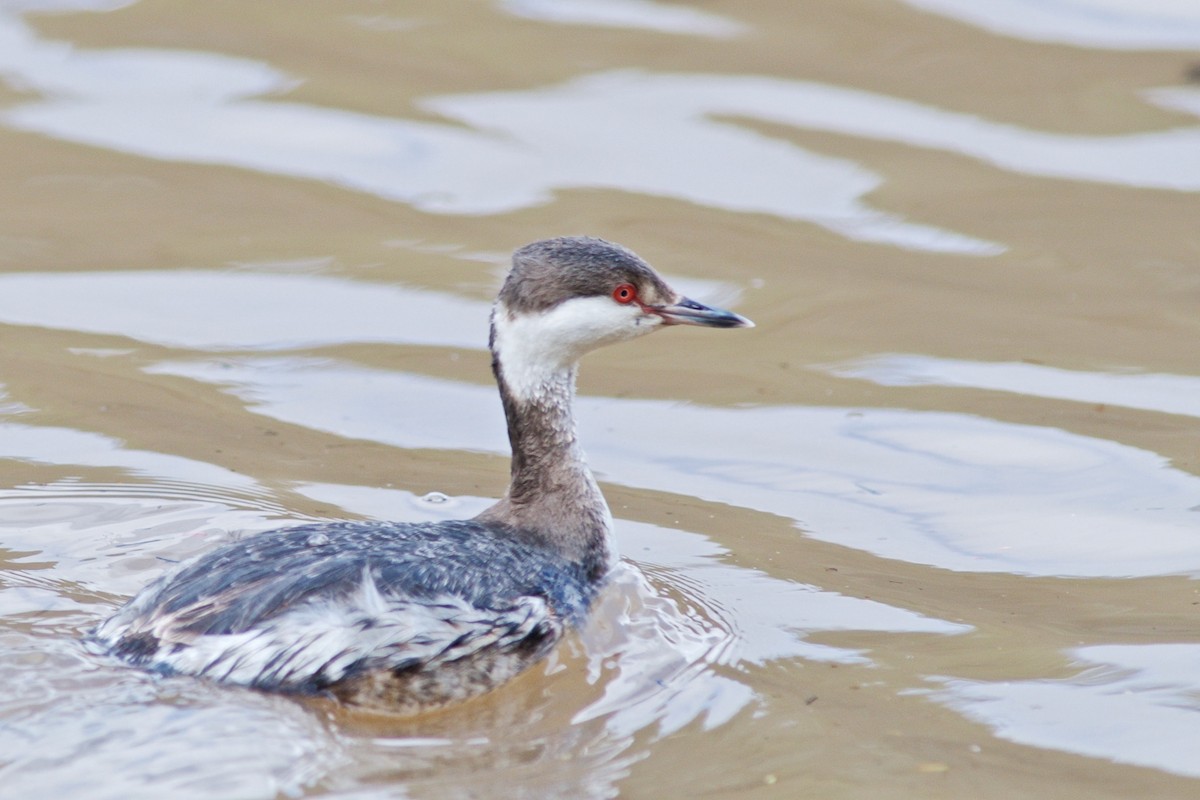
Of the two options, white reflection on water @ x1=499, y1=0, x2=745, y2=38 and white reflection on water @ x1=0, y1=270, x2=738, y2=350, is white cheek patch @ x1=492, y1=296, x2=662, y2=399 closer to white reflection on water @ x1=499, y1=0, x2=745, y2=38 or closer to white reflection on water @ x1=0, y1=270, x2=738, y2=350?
white reflection on water @ x1=0, y1=270, x2=738, y2=350

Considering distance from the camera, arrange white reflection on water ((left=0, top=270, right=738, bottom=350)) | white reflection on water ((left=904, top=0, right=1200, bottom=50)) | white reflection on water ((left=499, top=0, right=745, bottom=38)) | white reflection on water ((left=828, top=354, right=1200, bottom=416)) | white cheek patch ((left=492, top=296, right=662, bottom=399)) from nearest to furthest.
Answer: white cheek patch ((left=492, top=296, right=662, bottom=399)) < white reflection on water ((left=828, top=354, right=1200, bottom=416)) < white reflection on water ((left=0, top=270, right=738, bottom=350)) < white reflection on water ((left=904, top=0, right=1200, bottom=50)) < white reflection on water ((left=499, top=0, right=745, bottom=38))

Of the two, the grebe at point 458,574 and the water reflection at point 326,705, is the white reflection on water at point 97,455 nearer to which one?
the water reflection at point 326,705

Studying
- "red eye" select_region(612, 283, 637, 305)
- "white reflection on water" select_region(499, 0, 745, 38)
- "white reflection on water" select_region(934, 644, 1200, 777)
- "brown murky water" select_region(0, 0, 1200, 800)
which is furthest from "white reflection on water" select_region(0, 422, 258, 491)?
"white reflection on water" select_region(499, 0, 745, 38)

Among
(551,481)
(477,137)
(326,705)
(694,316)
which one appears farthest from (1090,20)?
(326,705)

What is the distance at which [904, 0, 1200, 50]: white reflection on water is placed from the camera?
10.5 meters

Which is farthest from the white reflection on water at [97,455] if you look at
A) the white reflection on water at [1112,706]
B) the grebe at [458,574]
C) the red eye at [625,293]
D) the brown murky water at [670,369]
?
the white reflection on water at [1112,706]

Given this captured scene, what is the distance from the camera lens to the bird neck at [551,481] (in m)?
5.98

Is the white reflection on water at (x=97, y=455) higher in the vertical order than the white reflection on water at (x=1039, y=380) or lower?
lower

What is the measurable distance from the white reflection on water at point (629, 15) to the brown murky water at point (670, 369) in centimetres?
3

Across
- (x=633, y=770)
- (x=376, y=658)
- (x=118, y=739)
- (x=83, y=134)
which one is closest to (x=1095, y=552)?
(x=633, y=770)

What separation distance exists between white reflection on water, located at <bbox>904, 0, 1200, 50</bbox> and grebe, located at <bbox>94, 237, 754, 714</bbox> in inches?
210

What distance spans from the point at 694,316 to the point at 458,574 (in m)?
1.28

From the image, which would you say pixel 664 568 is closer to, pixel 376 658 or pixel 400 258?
pixel 376 658

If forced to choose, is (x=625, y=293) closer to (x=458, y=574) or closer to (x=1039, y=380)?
(x=458, y=574)
